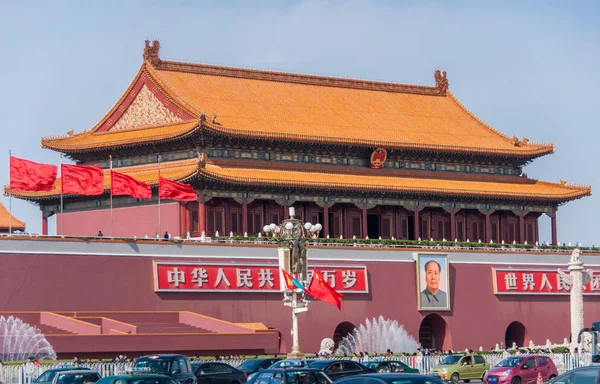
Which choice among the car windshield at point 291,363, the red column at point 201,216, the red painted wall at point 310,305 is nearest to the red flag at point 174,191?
the red column at point 201,216

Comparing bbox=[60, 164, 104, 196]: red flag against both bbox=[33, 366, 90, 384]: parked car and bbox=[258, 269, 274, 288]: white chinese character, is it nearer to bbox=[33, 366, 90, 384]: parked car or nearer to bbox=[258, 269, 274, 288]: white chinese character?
bbox=[258, 269, 274, 288]: white chinese character

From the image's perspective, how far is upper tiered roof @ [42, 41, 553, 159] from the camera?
63.3 metres

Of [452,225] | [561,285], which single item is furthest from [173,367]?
[561,285]

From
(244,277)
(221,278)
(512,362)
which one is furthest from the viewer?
(244,277)

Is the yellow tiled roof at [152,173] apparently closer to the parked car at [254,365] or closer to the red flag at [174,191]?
the red flag at [174,191]

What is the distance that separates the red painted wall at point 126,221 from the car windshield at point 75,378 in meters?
25.3

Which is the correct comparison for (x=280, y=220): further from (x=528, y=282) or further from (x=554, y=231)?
(x=554, y=231)

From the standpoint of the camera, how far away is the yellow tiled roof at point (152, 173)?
5950 centimetres

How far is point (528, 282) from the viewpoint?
2648 inches

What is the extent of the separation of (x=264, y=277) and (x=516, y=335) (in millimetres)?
15681

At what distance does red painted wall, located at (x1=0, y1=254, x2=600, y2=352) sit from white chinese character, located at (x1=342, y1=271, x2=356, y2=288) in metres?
0.45

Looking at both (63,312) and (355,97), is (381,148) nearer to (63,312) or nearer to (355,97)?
(355,97)

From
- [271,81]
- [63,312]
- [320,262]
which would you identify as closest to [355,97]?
[271,81]

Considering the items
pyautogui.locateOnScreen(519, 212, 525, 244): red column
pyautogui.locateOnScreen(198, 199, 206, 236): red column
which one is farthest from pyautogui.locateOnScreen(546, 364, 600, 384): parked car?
pyautogui.locateOnScreen(519, 212, 525, 244): red column
